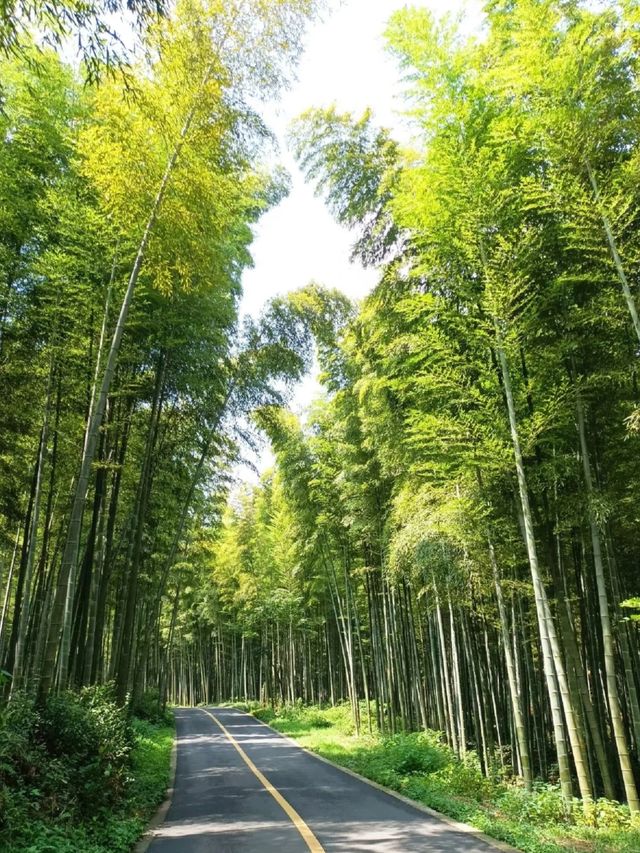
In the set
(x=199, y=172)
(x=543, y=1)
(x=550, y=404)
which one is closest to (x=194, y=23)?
(x=199, y=172)

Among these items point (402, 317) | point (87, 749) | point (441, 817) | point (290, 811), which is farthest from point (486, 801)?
point (402, 317)

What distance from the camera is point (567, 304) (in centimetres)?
586

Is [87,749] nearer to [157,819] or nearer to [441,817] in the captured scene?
[157,819]

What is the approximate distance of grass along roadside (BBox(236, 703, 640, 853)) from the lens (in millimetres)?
4297

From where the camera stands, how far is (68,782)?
181 inches

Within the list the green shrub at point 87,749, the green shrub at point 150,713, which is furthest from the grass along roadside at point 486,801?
the green shrub at point 150,713

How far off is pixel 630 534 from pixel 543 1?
23.0ft

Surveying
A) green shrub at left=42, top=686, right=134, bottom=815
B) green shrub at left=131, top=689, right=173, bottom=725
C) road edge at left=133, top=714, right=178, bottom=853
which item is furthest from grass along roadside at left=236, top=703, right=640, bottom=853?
green shrub at left=131, top=689, right=173, bottom=725

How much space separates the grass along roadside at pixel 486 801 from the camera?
430 cm

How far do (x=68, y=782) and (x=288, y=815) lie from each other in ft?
7.14

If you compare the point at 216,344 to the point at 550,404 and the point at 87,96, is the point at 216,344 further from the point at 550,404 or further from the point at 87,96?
the point at 550,404

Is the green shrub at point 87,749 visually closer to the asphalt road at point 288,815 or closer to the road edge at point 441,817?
the asphalt road at point 288,815

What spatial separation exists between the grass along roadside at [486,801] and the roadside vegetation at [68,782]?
120 inches

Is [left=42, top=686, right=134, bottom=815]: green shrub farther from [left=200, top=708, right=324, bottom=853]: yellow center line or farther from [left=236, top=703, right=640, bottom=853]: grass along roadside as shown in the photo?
[left=236, top=703, right=640, bottom=853]: grass along roadside
